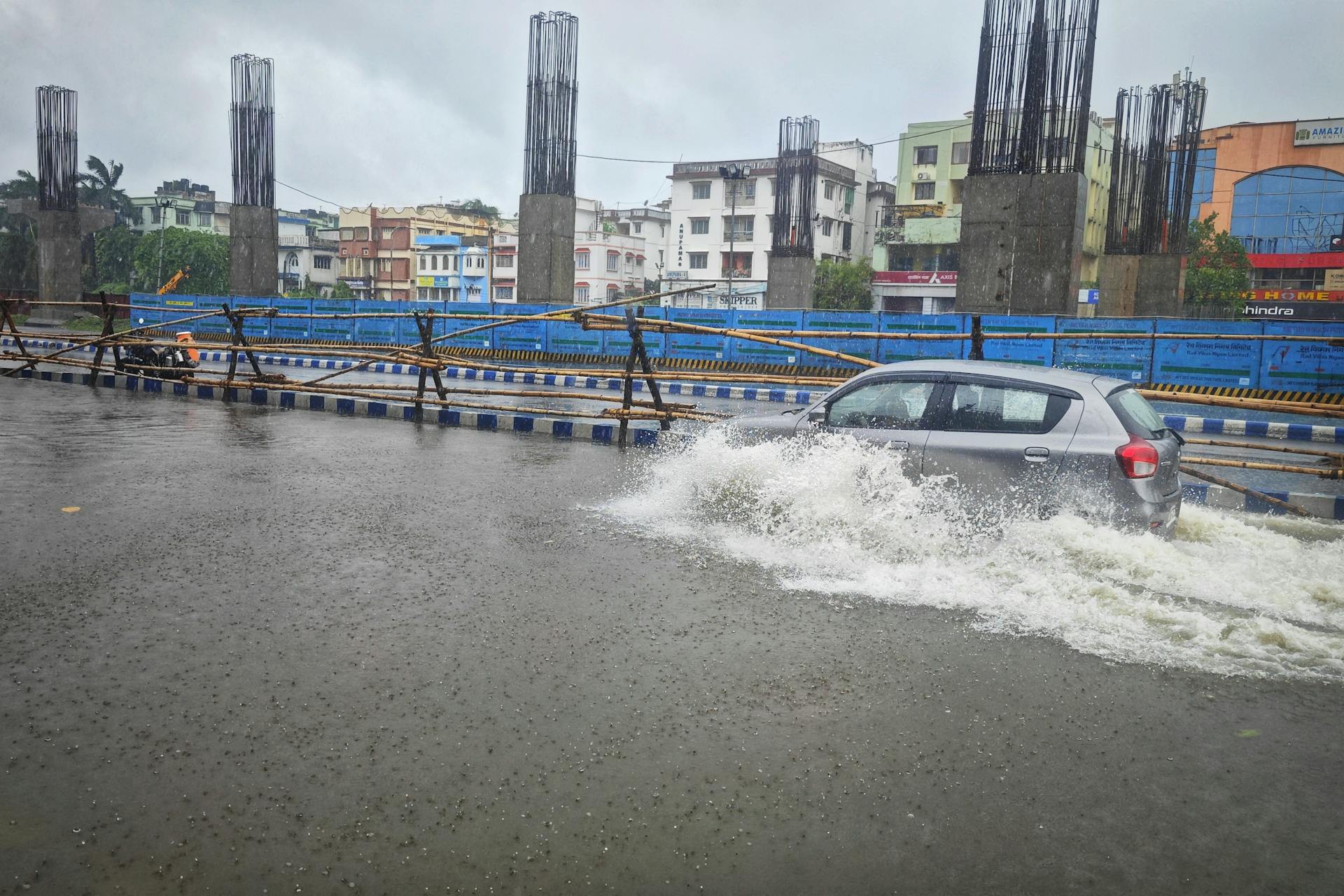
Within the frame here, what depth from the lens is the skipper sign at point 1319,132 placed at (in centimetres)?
5516

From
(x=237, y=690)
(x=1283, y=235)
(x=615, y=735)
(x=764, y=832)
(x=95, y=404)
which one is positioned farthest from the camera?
(x=1283, y=235)

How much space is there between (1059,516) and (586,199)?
94828 mm

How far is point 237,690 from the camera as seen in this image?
14.1 feet

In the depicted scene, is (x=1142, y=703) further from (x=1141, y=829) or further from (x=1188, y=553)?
(x=1188, y=553)

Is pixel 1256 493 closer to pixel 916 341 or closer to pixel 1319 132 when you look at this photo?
pixel 916 341

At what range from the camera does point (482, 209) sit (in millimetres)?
106438

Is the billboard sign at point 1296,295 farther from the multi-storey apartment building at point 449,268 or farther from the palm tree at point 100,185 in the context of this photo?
the palm tree at point 100,185

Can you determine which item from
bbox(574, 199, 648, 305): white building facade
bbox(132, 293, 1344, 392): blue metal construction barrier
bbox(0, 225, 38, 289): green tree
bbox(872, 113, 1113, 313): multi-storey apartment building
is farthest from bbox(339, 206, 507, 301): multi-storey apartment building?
bbox(132, 293, 1344, 392): blue metal construction barrier

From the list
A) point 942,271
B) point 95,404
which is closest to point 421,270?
point 942,271

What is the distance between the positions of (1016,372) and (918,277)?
194ft

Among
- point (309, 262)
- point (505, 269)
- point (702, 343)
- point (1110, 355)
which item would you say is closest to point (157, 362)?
point (702, 343)

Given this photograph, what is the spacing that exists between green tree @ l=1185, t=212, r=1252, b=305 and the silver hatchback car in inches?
1950

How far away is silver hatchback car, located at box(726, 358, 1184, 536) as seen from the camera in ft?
21.7

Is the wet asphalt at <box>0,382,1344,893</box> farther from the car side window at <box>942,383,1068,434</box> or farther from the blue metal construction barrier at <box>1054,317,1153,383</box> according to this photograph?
the blue metal construction barrier at <box>1054,317,1153,383</box>
